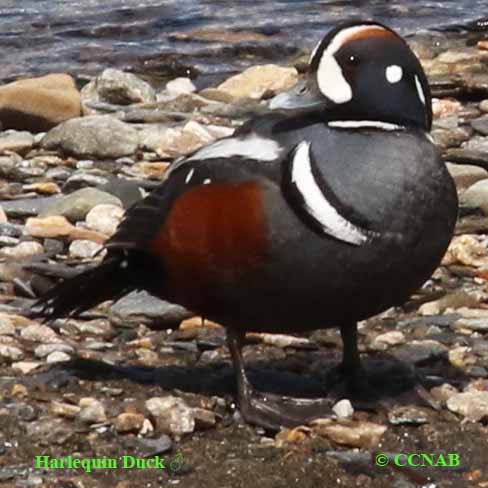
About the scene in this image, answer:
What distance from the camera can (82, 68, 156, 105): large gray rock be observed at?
1055 centimetres

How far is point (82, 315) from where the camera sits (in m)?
6.07

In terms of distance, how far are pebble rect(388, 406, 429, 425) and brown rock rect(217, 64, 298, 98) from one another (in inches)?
225

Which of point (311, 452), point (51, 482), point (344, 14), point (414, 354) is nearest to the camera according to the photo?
point (51, 482)

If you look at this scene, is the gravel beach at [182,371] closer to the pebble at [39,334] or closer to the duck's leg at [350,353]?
the pebble at [39,334]

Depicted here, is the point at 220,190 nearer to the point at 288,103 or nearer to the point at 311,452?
the point at 288,103

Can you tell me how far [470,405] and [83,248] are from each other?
2316 millimetres

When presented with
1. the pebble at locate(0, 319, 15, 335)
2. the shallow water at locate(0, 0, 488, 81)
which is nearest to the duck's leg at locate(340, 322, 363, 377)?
the pebble at locate(0, 319, 15, 335)

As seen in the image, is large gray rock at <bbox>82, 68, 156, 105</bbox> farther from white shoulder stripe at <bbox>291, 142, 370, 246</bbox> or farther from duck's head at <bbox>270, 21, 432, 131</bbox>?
white shoulder stripe at <bbox>291, 142, 370, 246</bbox>

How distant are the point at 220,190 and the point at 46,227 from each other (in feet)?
7.50

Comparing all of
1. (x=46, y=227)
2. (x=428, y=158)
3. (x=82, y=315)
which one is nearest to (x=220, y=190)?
(x=428, y=158)

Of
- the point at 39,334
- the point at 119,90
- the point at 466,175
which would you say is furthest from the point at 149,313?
the point at 119,90

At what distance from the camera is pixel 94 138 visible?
8.48 meters

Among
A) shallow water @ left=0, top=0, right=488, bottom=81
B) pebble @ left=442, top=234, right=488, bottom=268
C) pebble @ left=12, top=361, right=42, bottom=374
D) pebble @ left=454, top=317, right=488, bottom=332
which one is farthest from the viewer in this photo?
shallow water @ left=0, top=0, right=488, bottom=81

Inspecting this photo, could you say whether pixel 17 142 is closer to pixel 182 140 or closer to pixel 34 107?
pixel 34 107
